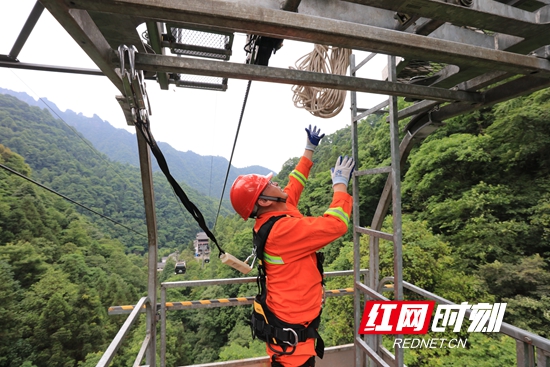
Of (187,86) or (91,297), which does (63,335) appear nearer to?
(91,297)

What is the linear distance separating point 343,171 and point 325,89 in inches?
30.5

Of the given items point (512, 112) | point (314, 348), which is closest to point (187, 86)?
point (314, 348)

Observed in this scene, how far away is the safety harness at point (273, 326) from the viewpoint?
185 cm

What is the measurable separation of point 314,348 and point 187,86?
198 cm

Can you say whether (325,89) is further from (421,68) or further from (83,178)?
(83,178)

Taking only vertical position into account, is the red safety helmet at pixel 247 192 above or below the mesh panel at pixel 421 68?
below

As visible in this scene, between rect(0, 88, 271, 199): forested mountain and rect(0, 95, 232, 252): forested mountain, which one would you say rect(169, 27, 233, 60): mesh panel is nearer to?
rect(0, 95, 232, 252): forested mountain

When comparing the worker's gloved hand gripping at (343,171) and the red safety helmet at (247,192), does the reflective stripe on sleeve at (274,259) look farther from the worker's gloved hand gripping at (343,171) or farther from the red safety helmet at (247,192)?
the worker's gloved hand gripping at (343,171)

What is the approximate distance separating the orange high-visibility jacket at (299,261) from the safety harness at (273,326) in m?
0.03

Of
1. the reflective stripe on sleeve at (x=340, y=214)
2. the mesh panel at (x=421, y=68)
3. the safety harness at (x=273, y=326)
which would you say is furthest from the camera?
the mesh panel at (x=421, y=68)

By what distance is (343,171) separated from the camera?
6.97 ft

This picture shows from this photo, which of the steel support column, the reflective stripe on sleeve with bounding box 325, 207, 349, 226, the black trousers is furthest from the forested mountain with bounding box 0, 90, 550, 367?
the black trousers

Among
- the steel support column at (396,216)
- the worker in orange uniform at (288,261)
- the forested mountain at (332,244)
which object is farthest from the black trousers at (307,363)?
the forested mountain at (332,244)

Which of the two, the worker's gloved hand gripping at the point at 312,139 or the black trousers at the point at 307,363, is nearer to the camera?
the black trousers at the point at 307,363
